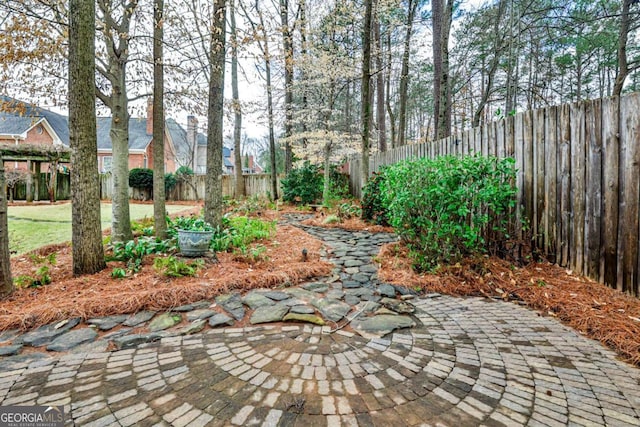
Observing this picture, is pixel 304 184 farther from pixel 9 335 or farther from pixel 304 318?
pixel 9 335

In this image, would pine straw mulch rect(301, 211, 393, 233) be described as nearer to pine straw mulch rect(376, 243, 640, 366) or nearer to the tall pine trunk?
pine straw mulch rect(376, 243, 640, 366)

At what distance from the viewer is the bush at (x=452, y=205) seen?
11.0 feet

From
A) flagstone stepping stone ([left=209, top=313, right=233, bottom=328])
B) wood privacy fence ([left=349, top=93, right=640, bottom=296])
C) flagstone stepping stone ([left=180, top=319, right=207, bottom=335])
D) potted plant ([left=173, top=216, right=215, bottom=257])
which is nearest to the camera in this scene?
flagstone stepping stone ([left=180, top=319, right=207, bottom=335])

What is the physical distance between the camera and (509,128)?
3.84 meters

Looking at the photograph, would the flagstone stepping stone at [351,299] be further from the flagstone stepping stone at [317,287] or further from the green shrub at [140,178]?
the green shrub at [140,178]

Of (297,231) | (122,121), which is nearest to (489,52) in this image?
(297,231)

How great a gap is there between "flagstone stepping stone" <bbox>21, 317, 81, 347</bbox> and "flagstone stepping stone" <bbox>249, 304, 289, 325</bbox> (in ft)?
4.38

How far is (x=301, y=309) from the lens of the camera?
2.62 metres

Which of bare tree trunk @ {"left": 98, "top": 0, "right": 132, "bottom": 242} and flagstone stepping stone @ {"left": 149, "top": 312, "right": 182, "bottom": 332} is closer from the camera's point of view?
flagstone stepping stone @ {"left": 149, "top": 312, "right": 182, "bottom": 332}

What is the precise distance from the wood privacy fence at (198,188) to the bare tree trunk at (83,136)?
411 inches

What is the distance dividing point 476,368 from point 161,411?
163 cm

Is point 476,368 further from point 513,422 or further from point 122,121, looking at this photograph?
point 122,121

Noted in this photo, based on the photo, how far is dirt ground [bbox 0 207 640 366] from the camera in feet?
7.68

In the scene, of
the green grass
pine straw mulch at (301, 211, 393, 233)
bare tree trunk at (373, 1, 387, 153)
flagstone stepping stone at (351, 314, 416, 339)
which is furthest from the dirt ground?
bare tree trunk at (373, 1, 387, 153)
